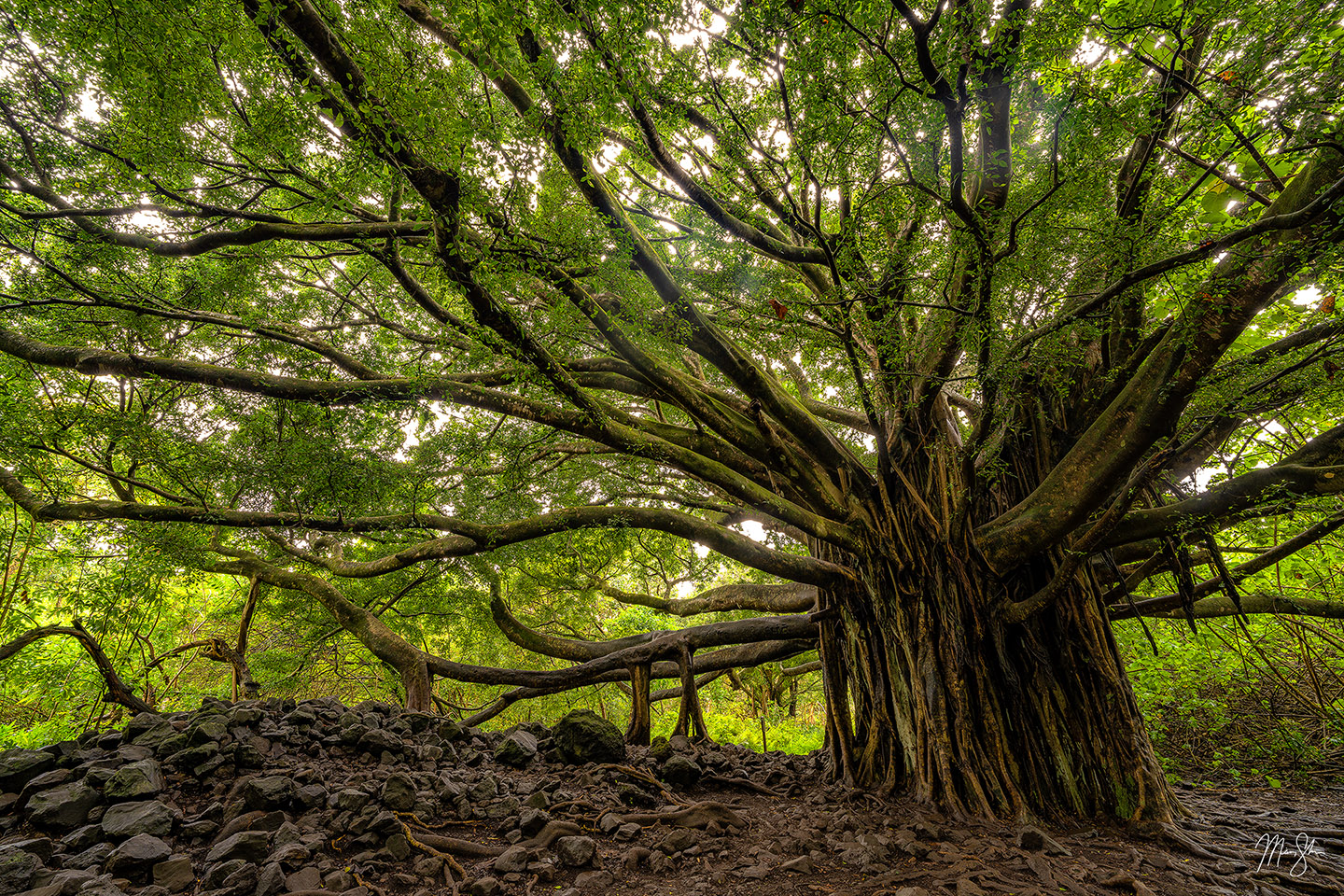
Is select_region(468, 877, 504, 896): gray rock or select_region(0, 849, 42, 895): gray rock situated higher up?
select_region(0, 849, 42, 895): gray rock

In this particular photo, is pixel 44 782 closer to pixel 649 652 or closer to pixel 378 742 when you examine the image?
pixel 378 742

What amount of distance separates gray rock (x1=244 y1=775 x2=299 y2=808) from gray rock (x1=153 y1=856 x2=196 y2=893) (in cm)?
50

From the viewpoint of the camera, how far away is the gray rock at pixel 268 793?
2676 millimetres

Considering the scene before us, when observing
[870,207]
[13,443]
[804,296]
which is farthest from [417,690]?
[870,207]

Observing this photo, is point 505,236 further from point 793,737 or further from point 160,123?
point 793,737

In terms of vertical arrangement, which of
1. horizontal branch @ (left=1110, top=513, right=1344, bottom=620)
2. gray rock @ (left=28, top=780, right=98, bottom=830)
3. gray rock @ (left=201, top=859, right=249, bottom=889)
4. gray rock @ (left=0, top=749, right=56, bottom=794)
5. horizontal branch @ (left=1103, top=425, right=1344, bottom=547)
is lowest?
gray rock @ (left=201, top=859, right=249, bottom=889)

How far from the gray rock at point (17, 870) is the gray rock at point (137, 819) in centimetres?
31

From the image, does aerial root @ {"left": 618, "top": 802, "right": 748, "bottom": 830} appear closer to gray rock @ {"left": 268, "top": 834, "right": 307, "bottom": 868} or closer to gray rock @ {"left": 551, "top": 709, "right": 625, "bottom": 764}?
gray rock @ {"left": 551, "top": 709, "right": 625, "bottom": 764}

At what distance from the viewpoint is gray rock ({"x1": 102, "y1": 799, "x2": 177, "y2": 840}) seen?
92.3 inches

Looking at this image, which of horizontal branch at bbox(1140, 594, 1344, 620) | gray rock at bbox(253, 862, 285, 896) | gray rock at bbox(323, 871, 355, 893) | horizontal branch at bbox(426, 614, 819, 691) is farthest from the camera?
horizontal branch at bbox(426, 614, 819, 691)

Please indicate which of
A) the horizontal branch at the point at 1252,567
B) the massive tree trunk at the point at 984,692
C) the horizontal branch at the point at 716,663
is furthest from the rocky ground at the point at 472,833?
the horizontal branch at the point at 716,663

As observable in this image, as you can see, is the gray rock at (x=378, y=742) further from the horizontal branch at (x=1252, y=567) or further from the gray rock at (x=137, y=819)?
the horizontal branch at (x=1252, y=567)

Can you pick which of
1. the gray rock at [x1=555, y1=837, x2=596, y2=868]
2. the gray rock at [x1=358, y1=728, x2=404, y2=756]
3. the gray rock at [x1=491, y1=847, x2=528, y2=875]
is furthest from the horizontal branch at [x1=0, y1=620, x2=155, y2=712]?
the gray rock at [x1=555, y1=837, x2=596, y2=868]

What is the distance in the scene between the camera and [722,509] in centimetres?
593
